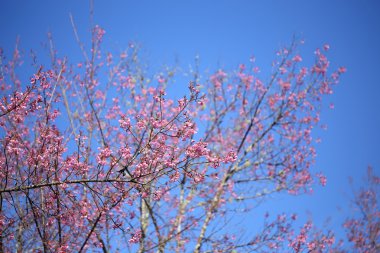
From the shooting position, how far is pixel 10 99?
3.99 m

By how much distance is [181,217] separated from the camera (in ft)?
26.4

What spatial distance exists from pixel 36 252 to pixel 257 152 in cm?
646

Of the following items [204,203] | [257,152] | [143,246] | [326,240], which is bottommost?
[326,240]

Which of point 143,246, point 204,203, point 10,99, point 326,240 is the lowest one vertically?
point 326,240

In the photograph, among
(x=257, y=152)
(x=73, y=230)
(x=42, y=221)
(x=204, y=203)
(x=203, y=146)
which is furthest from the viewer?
(x=257, y=152)

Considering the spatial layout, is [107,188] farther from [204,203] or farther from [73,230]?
[204,203]

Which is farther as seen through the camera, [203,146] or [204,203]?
[204,203]

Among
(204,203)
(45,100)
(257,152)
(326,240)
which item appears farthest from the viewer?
(257,152)

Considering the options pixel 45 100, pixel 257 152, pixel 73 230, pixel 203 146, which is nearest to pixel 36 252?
pixel 73 230

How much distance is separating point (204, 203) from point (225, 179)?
0.90m

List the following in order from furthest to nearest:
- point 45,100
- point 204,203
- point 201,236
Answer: point 204,203, point 201,236, point 45,100

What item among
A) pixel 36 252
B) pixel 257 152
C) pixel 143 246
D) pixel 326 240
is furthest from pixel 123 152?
pixel 257 152

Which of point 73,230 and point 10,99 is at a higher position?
point 10,99

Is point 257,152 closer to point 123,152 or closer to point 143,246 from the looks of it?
point 143,246
